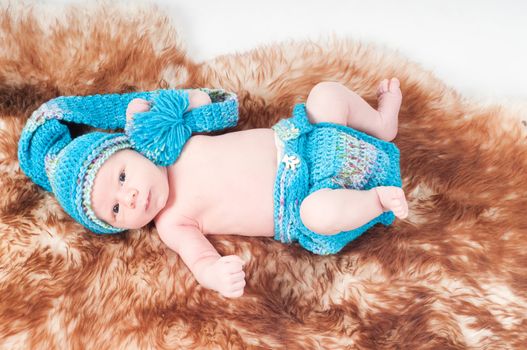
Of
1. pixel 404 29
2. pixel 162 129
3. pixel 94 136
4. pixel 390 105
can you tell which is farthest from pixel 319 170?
pixel 404 29

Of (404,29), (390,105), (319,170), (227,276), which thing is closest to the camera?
(227,276)

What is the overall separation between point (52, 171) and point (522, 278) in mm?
1124

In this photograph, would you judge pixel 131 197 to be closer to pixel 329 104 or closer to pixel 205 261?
pixel 205 261

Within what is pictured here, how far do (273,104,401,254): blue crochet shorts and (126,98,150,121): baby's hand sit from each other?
34 centimetres

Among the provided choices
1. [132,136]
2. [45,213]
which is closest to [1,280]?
[45,213]

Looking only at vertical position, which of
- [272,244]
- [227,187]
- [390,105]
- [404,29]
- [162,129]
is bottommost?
[272,244]

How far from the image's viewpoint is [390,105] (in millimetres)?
1537

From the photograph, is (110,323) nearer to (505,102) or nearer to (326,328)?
(326,328)

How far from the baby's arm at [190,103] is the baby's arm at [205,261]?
300 mm

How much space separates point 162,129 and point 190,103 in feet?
0.41

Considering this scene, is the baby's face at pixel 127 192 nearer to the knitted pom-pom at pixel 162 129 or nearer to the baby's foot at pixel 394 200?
the knitted pom-pom at pixel 162 129

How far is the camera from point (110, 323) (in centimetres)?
128

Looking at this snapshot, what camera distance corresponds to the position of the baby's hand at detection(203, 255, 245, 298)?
1291 millimetres

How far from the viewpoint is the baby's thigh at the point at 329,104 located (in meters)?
1.46
